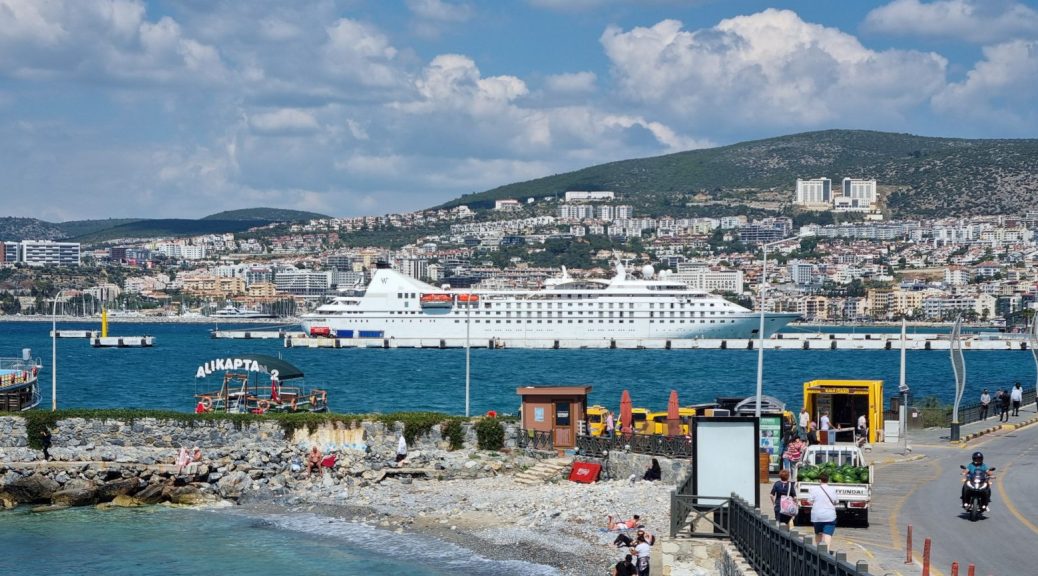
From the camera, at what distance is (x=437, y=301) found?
12075 cm

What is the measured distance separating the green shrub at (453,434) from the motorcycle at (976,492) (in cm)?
1348

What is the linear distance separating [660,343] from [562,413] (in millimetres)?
86003

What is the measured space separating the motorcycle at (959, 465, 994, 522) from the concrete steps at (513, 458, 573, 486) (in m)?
10.1

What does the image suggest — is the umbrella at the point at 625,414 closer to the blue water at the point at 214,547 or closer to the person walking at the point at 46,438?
the blue water at the point at 214,547

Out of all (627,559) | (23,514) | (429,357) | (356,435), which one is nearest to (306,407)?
(356,435)

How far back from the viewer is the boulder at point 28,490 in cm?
2605

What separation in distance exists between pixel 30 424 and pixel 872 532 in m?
19.0

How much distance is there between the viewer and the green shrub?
29016 millimetres

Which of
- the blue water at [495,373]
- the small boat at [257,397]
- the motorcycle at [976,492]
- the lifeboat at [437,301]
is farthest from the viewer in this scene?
the lifeboat at [437,301]

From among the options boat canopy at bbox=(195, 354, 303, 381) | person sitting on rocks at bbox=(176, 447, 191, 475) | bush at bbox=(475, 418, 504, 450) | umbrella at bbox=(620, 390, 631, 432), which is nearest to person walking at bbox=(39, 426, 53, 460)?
person sitting on rocks at bbox=(176, 447, 191, 475)

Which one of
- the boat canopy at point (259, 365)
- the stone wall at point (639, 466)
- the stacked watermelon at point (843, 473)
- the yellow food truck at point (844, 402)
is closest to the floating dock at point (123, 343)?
the boat canopy at point (259, 365)

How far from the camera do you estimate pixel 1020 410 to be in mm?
36312

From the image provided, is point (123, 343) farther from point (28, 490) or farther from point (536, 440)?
point (536, 440)

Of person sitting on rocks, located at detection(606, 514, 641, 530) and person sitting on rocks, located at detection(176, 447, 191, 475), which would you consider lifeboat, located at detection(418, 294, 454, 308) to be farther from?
person sitting on rocks, located at detection(606, 514, 641, 530)
